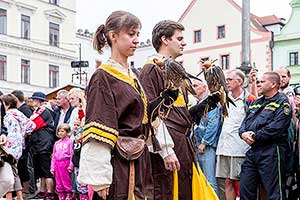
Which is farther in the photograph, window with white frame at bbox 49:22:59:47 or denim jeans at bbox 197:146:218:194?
window with white frame at bbox 49:22:59:47

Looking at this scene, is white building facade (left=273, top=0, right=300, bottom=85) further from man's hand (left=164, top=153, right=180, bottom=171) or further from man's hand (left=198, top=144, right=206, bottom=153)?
man's hand (left=164, top=153, right=180, bottom=171)

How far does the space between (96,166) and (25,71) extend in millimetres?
36223

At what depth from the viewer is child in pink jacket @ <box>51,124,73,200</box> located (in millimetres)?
8305

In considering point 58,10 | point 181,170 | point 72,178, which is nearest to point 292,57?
point 58,10

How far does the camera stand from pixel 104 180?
3.25m

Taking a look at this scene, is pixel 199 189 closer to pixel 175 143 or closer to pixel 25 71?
pixel 175 143

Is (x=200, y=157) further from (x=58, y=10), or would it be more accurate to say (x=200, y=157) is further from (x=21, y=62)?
(x=58, y=10)

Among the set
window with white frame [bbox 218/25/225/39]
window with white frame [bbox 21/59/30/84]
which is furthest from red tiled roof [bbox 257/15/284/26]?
window with white frame [bbox 21/59/30/84]

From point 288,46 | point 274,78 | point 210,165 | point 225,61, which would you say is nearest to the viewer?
point 274,78

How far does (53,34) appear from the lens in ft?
134

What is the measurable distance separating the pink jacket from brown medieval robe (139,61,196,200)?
396 centimetres

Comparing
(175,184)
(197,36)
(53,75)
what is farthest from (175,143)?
(197,36)

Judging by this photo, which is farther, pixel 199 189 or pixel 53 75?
pixel 53 75

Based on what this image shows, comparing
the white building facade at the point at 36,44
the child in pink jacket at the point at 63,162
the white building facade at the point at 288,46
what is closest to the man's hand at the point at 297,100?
the child in pink jacket at the point at 63,162
